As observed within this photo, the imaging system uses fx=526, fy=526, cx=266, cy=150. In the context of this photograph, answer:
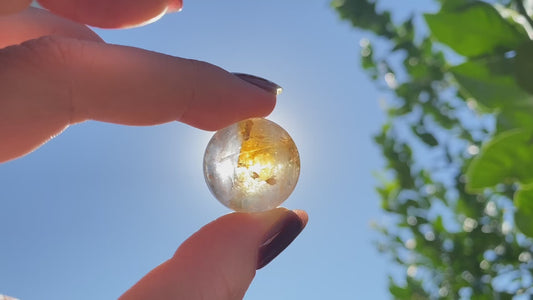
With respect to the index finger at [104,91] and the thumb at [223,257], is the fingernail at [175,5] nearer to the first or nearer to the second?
the index finger at [104,91]

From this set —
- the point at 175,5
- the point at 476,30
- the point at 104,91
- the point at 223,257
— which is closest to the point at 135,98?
the point at 104,91

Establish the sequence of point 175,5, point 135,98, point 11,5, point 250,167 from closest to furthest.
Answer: point 11,5, point 250,167, point 135,98, point 175,5

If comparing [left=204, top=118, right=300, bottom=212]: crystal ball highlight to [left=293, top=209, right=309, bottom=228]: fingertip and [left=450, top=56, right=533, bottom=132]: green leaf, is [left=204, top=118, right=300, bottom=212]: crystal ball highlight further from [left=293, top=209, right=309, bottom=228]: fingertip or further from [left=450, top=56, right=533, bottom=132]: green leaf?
[left=450, top=56, right=533, bottom=132]: green leaf

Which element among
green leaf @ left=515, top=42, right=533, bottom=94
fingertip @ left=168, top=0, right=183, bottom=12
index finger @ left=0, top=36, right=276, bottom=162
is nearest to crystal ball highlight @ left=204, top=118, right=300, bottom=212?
index finger @ left=0, top=36, right=276, bottom=162

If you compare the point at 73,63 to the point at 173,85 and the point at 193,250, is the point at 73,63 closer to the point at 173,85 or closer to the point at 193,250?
the point at 173,85

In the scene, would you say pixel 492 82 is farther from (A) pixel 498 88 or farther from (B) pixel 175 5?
(B) pixel 175 5
